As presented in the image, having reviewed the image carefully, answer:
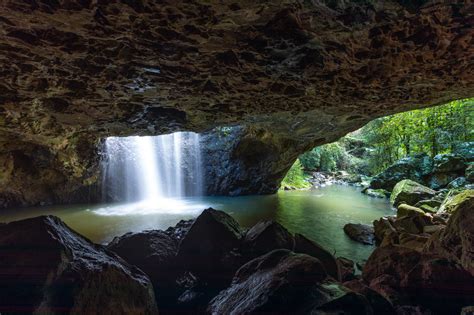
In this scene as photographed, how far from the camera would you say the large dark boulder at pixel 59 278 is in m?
2.67

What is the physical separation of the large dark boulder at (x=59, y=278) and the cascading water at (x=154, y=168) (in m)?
12.4

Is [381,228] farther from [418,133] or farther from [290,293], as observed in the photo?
[418,133]

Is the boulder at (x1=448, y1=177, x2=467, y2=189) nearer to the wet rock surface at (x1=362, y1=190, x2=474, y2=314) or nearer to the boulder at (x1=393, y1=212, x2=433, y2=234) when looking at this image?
the boulder at (x1=393, y1=212, x2=433, y2=234)

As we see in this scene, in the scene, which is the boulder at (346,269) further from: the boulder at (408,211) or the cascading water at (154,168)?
the cascading water at (154,168)

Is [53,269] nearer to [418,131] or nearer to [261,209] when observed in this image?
[261,209]

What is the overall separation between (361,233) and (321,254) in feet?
10.3

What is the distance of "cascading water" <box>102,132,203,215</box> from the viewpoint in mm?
15695

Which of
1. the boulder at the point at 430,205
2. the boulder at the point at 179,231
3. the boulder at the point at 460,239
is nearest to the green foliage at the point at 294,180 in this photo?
the boulder at the point at 430,205

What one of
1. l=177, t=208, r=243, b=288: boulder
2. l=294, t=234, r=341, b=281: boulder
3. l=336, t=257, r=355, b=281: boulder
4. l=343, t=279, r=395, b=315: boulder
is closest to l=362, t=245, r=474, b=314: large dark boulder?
l=343, t=279, r=395, b=315: boulder

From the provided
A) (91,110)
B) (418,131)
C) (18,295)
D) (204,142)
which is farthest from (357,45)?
(418,131)

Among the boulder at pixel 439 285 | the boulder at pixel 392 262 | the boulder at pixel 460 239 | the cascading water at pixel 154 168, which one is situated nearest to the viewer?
the boulder at pixel 439 285

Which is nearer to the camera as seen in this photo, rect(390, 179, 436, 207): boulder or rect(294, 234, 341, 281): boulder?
rect(294, 234, 341, 281): boulder

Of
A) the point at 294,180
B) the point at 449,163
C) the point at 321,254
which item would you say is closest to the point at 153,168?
the point at 294,180

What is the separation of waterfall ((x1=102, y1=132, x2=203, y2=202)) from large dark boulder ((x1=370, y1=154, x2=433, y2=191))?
37.1ft
